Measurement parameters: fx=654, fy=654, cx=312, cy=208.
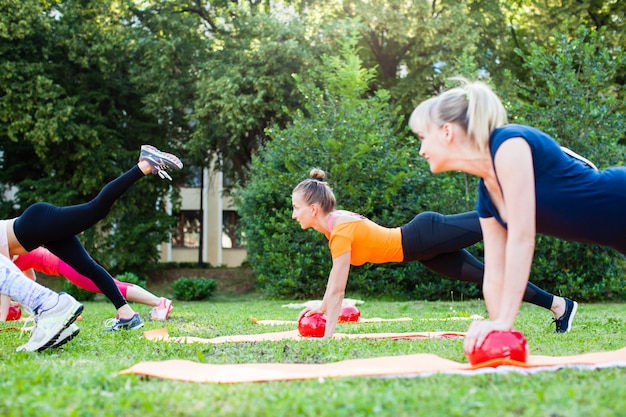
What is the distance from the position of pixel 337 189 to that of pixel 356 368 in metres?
9.79

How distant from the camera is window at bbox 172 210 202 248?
3412 cm

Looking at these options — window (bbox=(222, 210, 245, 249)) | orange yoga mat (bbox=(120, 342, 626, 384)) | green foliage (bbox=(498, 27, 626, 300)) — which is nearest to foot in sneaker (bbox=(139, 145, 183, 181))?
orange yoga mat (bbox=(120, 342, 626, 384))

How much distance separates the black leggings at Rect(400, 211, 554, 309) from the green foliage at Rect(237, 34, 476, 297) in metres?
6.90

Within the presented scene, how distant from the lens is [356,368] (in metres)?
3.13

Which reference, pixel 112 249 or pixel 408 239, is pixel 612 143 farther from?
pixel 112 249

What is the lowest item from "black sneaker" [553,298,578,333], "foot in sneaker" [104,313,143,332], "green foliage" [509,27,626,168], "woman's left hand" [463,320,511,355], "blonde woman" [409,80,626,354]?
"foot in sneaker" [104,313,143,332]

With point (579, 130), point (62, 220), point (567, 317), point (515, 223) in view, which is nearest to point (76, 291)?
point (62, 220)

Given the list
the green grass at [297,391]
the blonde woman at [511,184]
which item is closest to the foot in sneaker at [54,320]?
the green grass at [297,391]

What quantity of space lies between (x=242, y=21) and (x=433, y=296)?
1123 cm

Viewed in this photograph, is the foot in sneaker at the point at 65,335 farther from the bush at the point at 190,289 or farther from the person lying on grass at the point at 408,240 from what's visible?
the bush at the point at 190,289

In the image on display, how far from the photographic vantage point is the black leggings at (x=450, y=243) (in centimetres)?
530

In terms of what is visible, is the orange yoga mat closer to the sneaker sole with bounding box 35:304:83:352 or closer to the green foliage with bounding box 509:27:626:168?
the sneaker sole with bounding box 35:304:83:352

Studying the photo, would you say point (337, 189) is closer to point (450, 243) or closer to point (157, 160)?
point (157, 160)

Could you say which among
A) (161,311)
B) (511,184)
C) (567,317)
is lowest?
(161,311)
